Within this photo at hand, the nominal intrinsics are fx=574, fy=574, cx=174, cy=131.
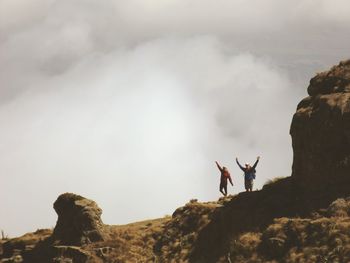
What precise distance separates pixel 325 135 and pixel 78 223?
17.7 meters

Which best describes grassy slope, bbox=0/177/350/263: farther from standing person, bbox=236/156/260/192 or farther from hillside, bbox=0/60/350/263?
standing person, bbox=236/156/260/192

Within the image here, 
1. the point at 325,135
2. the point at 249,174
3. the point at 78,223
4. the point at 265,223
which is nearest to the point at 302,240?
the point at 265,223

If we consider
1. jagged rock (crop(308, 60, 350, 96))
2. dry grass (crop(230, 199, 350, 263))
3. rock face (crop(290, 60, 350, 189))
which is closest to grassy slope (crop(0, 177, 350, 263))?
dry grass (crop(230, 199, 350, 263))

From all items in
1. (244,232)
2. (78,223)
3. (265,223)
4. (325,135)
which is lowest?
(244,232)

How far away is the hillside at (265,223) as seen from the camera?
32.1 meters

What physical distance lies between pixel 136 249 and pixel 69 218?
549cm

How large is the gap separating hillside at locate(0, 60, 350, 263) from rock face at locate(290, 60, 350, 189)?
0.06 meters

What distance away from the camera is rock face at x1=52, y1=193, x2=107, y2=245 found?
39438 mm

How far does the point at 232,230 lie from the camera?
3559 cm

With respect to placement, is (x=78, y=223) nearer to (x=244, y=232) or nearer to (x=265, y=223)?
(x=244, y=232)

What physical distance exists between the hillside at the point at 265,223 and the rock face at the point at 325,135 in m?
0.06

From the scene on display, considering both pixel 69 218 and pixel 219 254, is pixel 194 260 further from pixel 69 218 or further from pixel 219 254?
pixel 69 218

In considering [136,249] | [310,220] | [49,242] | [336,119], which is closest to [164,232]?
[136,249]

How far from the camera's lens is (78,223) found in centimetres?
3981
